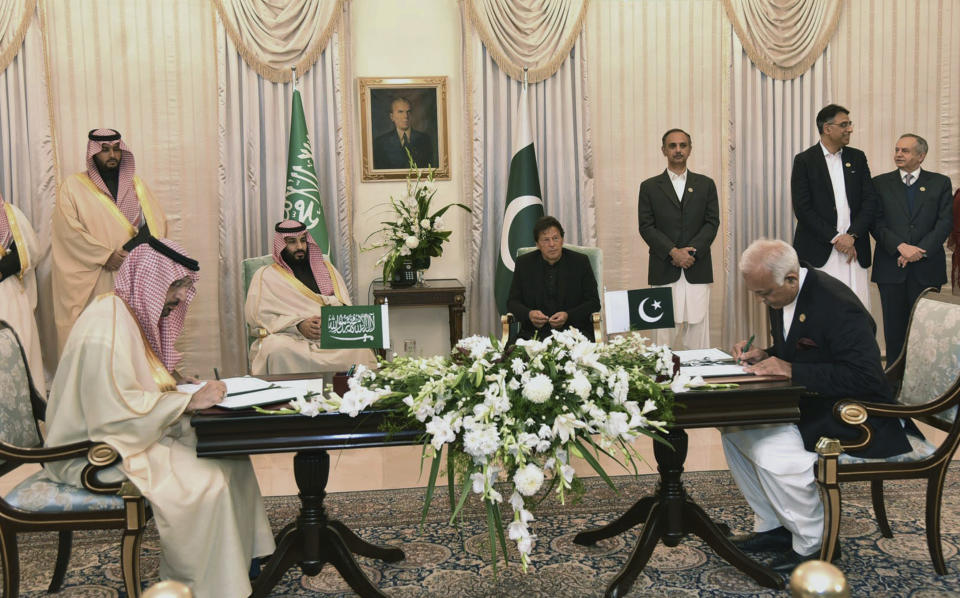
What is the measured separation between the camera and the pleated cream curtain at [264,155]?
6.80m

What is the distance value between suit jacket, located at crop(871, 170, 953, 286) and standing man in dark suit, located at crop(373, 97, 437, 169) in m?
3.46

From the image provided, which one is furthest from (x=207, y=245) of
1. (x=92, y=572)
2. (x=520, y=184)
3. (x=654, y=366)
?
(x=654, y=366)

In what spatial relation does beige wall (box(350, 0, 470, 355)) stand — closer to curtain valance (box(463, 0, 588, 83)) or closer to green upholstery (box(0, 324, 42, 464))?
curtain valance (box(463, 0, 588, 83))

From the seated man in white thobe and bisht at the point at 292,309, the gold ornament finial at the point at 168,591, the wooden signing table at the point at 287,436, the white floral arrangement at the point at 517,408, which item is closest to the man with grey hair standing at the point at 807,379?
the white floral arrangement at the point at 517,408

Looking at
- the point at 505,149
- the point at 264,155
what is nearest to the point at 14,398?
the point at 264,155

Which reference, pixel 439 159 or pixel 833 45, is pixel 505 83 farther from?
pixel 833 45

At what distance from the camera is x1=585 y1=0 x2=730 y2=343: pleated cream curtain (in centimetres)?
709

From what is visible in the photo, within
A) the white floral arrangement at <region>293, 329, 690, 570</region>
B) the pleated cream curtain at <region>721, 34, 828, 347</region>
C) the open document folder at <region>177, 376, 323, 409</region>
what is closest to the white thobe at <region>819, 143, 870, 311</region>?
the pleated cream curtain at <region>721, 34, 828, 347</region>

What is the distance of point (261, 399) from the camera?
115 inches

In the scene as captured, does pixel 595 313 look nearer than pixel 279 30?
Yes

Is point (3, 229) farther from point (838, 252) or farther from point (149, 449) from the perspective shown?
point (838, 252)

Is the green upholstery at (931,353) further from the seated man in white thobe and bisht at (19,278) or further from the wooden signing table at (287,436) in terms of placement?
the seated man in white thobe and bisht at (19,278)

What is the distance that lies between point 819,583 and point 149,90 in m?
6.67

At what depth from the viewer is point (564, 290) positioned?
17.8 feet
